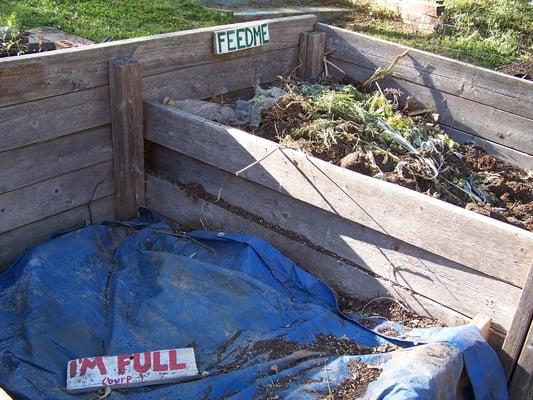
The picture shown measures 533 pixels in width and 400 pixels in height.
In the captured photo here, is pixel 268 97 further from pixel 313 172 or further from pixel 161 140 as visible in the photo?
pixel 313 172

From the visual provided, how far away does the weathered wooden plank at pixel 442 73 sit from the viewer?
149 inches

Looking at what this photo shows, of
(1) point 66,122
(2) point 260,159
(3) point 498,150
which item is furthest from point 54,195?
(3) point 498,150

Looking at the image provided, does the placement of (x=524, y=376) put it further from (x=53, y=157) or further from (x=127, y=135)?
(x=53, y=157)

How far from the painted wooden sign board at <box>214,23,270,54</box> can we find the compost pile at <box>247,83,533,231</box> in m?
0.36

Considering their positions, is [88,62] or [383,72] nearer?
[88,62]

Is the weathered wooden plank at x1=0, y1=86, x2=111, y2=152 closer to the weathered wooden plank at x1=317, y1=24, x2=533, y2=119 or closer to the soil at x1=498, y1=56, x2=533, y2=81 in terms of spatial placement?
the weathered wooden plank at x1=317, y1=24, x2=533, y2=119

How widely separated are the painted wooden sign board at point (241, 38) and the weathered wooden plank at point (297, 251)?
0.93 meters

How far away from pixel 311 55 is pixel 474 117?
122 centimetres

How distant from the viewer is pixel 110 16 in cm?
603

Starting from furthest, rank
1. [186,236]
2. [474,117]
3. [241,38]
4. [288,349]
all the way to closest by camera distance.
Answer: [474,117], [241,38], [186,236], [288,349]

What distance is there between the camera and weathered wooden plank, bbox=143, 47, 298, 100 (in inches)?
139

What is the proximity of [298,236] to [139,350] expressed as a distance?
957 millimetres

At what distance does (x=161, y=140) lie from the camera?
345cm

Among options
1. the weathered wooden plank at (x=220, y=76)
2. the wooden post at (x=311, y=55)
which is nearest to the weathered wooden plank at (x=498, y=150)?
the wooden post at (x=311, y=55)
